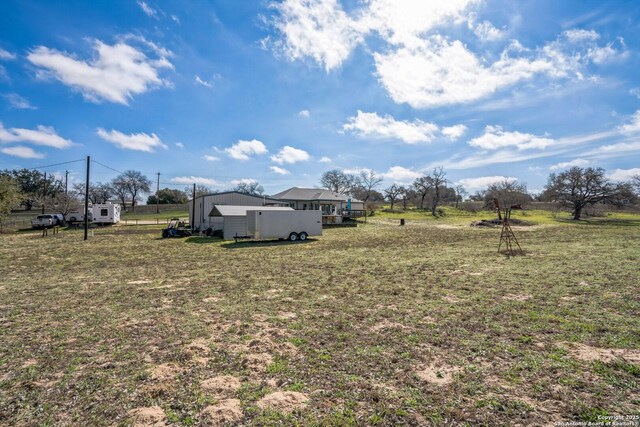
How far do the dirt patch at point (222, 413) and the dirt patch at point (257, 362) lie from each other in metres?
0.77

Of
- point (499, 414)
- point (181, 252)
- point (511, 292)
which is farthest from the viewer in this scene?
point (181, 252)

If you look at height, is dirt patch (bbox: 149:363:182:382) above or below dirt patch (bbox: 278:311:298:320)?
below

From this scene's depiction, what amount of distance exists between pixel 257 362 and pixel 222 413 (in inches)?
47.1

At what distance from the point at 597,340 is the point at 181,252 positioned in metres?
16.7

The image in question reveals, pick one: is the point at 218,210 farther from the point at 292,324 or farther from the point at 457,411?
the point at 457,411

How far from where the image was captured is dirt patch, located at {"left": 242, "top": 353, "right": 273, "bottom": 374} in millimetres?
4383

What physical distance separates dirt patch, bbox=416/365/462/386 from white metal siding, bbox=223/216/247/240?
19.5 meters

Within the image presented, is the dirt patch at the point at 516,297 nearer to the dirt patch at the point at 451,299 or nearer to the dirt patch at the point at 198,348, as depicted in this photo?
the dirt patch at the point at 451,299

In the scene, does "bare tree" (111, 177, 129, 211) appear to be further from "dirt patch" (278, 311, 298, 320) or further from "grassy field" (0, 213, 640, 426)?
"dirt patch" (278, 311, 298, 320)

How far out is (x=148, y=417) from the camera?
11.0 feet

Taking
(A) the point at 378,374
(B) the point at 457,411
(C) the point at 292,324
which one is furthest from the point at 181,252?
(B) the point at 457,411

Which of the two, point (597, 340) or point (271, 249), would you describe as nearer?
point (597, 340)

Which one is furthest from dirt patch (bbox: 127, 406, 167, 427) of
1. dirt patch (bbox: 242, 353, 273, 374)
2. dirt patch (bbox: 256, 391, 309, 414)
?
dirt patch (bbox: 242, 353, 273, 374)

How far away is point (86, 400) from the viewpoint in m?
3.62
